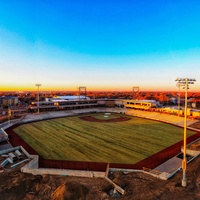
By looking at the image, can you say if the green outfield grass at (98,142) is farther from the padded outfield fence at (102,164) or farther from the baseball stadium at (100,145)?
the padded outfield fence at (102,164)

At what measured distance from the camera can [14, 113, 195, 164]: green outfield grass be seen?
23.9 meters

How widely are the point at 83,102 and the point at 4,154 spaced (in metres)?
51.2

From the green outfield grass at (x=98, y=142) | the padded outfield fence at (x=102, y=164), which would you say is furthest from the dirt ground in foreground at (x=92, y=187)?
the green outfield grass at (x=98, y=142)

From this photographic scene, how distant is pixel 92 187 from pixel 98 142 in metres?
15.3

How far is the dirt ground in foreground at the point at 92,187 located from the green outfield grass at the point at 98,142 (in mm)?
6508

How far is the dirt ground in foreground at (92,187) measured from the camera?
12695 mm

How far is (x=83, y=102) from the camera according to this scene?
72.9 metres

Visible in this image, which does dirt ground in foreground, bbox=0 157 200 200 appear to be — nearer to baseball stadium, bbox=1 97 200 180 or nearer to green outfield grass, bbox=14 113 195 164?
baseball stadium, bbox=1 97 200 180

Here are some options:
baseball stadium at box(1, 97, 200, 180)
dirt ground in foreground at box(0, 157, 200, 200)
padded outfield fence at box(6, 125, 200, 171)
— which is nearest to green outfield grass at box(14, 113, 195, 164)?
baseball stadium at box(1, 97, 200, 180)

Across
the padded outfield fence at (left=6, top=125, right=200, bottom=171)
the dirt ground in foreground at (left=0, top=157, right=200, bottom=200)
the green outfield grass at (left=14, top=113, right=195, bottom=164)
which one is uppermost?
the dirt ground in foreground at (left=0, top=157, right=200, bottom=200)

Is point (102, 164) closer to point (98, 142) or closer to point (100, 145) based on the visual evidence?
point (100, 145)

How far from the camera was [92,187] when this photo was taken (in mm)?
14219

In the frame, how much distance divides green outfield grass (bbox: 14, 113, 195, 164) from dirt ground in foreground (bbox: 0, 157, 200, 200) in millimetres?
6508

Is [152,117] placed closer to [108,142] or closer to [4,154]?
[108,142]
